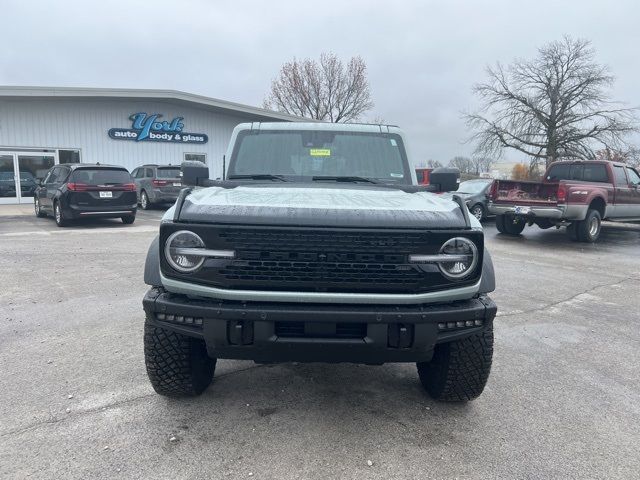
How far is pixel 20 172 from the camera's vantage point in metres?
20.3

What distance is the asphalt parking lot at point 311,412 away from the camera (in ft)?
8.32

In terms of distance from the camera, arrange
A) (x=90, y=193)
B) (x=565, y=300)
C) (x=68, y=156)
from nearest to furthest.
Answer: (x=565, y=300) → (x=90, y=193) → (x=68, y=156)

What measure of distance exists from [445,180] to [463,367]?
1679 mm

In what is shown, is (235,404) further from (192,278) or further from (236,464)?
(192,278)

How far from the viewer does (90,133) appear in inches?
838

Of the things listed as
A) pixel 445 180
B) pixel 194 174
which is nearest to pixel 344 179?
pixel 445 180

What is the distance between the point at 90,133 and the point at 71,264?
15751mm

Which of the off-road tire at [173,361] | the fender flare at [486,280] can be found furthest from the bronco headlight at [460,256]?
the off-road tire at [173,361]

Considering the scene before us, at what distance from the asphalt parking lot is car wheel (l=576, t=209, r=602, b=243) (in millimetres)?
6821

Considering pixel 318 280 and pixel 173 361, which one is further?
pixel 173 361

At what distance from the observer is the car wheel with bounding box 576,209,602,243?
11.5 metres

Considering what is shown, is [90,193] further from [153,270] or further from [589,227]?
[589,227]

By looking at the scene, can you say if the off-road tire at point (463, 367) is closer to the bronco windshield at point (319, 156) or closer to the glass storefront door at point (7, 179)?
the bronco windshield at point (319, 156)

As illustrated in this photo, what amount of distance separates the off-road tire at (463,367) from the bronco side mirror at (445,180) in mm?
1451
